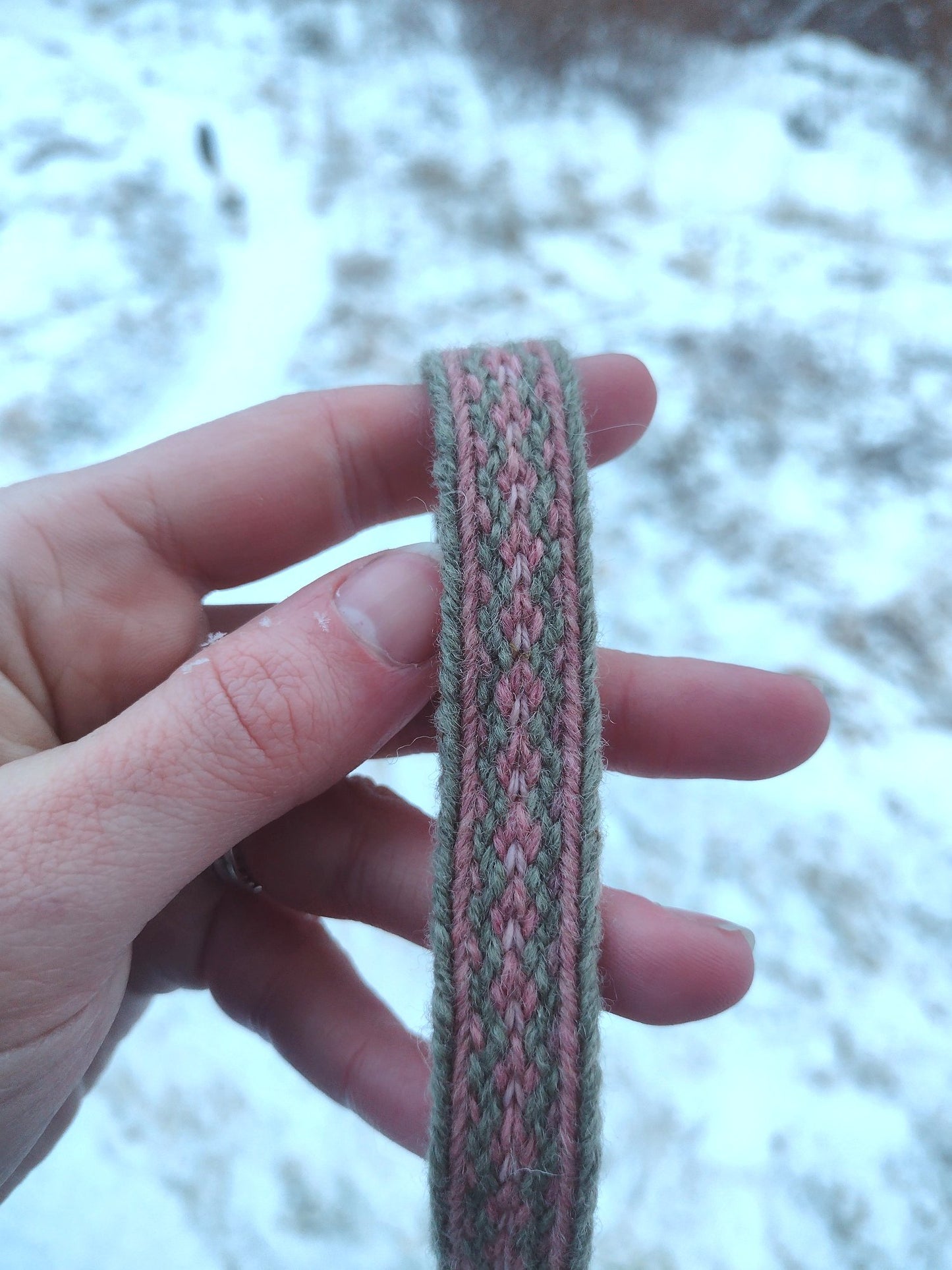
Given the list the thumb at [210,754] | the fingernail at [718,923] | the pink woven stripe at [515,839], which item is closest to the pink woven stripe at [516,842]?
the pink woven stripe at [515,839]

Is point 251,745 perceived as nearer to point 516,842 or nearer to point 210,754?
point 210,754

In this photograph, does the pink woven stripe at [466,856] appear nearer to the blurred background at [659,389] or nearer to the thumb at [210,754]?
the thumb at [210,754]

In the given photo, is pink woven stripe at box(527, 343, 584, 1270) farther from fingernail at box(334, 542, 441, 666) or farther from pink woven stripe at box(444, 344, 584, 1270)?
fingernail at box(334, 542, 441, 666)

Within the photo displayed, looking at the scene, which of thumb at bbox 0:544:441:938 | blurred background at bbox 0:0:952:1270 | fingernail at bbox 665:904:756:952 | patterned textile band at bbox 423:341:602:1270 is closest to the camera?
thumb at bbox 0:544:441:938

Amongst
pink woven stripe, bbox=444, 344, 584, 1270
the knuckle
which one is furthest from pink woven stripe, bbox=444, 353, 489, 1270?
the knuckle

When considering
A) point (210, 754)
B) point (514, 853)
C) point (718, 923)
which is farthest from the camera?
point (718, 923)

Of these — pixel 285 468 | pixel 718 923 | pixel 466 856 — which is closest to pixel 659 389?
pixel 285 468

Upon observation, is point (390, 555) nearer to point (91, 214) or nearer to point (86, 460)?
point (86, 460)

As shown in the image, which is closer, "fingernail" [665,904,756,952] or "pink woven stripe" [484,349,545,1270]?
"pink woven stripe" [484,349,545,1270]
